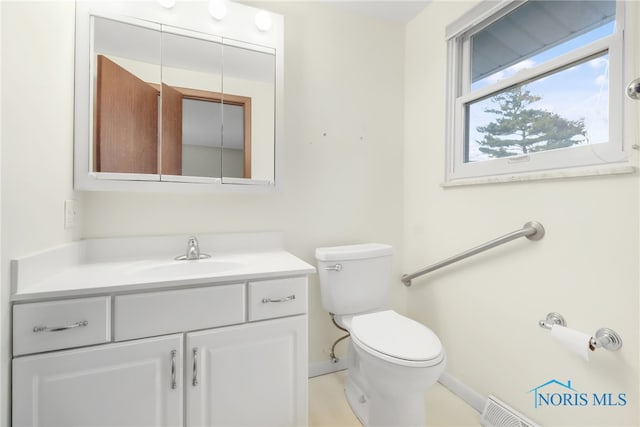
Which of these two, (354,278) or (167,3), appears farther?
(354,278)

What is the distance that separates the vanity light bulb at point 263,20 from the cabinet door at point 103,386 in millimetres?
1536

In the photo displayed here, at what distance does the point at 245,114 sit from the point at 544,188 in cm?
144

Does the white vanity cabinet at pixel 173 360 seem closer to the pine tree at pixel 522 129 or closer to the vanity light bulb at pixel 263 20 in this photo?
the pine tree at pixel 522 129

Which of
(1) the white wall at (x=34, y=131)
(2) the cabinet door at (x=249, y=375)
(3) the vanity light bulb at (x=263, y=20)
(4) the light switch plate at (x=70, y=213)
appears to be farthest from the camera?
(3) the vanity light bulb at (x=263, y=20)

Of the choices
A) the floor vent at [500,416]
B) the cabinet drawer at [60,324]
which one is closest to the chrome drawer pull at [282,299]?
the cabinet drawer at [60,324]

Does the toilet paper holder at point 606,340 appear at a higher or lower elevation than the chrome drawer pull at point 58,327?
lower

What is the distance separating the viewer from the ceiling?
5.81 feet

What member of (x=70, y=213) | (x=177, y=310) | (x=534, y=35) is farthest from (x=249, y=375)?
(x=534, y=35)

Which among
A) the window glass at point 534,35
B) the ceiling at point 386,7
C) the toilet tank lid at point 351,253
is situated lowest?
the toilet tank lid at point 351,253

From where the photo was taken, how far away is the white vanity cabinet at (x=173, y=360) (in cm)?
88

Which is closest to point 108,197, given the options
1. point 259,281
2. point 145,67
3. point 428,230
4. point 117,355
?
point 145,67

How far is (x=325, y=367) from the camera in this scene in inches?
70.9

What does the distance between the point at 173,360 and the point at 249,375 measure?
0.28 m

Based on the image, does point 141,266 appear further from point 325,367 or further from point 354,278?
point 325,367
